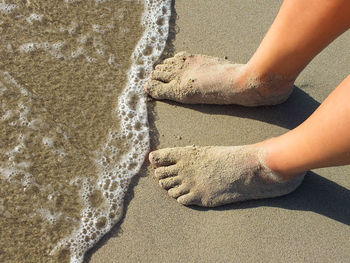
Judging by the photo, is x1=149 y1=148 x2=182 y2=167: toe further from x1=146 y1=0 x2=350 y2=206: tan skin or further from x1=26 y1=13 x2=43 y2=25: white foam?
x1=26 y1=13 x2=43 y2=25: white foam

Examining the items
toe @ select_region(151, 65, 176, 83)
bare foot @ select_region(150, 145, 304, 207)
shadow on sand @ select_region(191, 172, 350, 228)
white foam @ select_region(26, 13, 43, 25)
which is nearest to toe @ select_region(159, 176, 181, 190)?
bare foot @ select_region(150, 145, 304, 207)

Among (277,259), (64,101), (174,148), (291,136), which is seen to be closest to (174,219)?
(174,148)

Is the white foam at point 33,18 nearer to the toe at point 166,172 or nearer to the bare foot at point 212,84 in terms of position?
the bare foot at point 212,84

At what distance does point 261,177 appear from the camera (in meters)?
1.58

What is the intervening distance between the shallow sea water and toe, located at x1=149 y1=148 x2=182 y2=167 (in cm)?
8

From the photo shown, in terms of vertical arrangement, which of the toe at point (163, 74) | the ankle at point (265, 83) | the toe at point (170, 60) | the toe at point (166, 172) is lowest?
the toe at point (166, 172)

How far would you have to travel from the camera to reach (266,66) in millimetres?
1573

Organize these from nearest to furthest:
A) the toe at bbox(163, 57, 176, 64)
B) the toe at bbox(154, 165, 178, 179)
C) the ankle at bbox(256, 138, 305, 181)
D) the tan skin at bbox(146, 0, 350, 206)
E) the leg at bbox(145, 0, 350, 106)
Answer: the tan skin at bbox(146, 0, 350, 206) → the leg at bbox(145, 0, 350, 106) → the ankle at bbox(256, 138, 305, 181) → the toe at bbox(154, 165, 178, 179) → the toe at bbox(163, 57, 176, 64)

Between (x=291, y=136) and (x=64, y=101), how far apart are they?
109 centimetres

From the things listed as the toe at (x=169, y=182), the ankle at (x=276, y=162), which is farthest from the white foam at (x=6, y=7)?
the ankle at (x=276, y=162)

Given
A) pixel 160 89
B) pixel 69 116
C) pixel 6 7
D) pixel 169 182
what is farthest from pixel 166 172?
pixel 6 7

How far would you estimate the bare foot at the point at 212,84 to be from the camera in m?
1.68

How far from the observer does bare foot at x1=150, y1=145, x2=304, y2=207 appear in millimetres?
1579

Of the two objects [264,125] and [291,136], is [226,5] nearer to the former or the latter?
[264,125]
